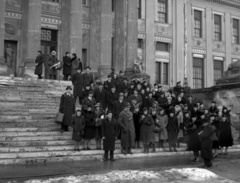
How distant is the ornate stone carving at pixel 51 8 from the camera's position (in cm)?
2472

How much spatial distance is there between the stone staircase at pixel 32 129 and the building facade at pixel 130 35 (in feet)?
12.0

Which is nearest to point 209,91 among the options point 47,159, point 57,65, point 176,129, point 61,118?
point 176,129

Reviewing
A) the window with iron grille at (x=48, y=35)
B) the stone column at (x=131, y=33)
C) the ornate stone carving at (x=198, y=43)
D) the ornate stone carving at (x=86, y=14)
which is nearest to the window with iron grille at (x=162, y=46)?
the ornate stone carving at (x=198, y=43)

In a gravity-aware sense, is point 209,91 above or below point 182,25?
below

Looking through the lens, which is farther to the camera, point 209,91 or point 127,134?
point 209,91

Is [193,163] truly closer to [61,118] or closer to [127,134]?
[127,134]

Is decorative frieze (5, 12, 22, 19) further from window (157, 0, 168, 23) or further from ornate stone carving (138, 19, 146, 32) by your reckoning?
window (157, 0, 168, 23)

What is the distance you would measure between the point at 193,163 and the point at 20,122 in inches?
255

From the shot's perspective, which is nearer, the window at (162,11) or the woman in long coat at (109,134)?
the woman in long coat at (109,134)

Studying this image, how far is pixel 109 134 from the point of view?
37.9 ft

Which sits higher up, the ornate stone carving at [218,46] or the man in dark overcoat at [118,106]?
the ornate stone carving at [218,46]

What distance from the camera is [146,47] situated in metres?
30.5

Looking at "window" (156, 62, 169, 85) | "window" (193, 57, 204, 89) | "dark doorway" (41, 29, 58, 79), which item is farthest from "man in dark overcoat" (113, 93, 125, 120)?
"window" (193, 57, 204, 89)

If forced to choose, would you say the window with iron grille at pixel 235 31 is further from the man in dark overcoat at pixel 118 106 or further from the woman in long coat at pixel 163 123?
the man in dark overcoat at pixel 118 106
